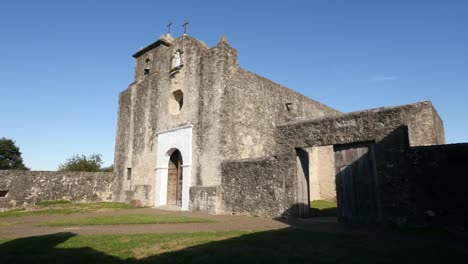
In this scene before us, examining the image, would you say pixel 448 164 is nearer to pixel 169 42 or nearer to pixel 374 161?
pixel 374 161

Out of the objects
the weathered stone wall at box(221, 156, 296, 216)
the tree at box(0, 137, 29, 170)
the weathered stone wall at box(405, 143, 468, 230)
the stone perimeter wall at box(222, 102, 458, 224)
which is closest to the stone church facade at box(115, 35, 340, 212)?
the weathered stone wall at box(221, 156, 296, 216)

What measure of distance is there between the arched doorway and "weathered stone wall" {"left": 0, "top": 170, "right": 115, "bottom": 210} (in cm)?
466

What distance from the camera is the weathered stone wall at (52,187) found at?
13.2m

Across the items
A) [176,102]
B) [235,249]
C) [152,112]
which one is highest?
[176,102]

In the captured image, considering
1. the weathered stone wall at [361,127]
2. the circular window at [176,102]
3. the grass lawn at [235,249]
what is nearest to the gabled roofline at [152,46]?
the circular window at [176,102]

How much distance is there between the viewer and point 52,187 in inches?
573

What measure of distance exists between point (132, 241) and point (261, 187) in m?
5.44

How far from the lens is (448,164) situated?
22.2ft

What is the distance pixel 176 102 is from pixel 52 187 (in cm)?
727

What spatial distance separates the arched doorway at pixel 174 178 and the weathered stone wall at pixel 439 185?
32.2 feet

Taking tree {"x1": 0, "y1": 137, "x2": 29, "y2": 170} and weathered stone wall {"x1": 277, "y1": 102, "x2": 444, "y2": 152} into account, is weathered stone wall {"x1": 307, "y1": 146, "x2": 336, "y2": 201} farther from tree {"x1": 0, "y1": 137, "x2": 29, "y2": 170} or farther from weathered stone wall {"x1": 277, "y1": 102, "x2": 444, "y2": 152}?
tree {"x1": 0, "y1": 137, "x2": 29, "y2": 170}

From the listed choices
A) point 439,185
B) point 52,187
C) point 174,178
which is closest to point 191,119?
point 174,178

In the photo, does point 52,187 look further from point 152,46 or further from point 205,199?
point 152,46

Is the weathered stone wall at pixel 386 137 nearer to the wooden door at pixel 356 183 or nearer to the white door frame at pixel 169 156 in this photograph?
the wooden door at pixel 356 183
